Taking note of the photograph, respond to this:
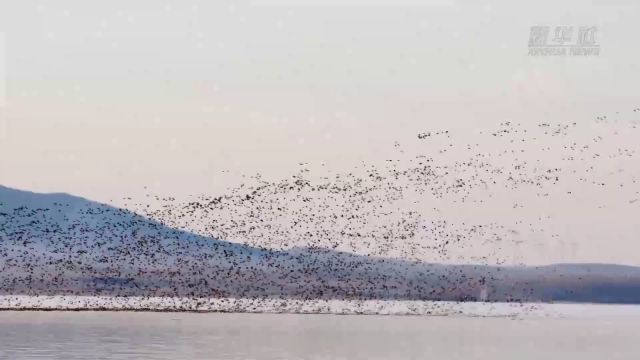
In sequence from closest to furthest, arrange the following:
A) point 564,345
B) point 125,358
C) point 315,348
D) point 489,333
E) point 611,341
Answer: point 125,358
point 315,348
point 564,345
point 611,341
point 489,333

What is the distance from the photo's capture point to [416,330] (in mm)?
111688

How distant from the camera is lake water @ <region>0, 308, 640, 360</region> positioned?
246 feet

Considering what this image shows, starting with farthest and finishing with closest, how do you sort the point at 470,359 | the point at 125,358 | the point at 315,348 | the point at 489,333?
1. the point at 489,333
2. the point at 315,348
3. the point at 470,359
4. the point at 125,358

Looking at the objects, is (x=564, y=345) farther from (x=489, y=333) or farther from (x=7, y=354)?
(x=7, y=354)

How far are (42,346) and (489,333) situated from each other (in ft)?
134

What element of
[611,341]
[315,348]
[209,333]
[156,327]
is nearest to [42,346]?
[315,348]

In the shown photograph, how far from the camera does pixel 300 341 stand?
292ft

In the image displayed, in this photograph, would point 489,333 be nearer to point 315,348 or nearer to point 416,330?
point 416,330

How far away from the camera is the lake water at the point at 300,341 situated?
246 feet

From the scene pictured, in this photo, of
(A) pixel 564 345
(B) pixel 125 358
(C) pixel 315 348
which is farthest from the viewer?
(A) pixel 564 345

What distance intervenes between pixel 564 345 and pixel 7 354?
1454 inches

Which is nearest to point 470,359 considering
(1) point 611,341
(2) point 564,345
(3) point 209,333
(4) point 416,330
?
(2) point 564,345

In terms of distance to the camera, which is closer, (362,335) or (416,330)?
(362,335)

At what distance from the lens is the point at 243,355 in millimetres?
73562
